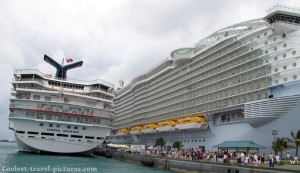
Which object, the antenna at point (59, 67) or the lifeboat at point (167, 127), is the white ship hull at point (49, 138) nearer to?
the lifeboat at point (167, 127)

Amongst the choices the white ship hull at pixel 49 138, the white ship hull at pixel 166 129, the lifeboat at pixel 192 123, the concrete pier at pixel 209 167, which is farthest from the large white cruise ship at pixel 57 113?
the lifeboat at pixel 192 123

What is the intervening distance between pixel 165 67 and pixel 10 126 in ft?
130

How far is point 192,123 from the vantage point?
5284 cm

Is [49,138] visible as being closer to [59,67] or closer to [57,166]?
[57,166]

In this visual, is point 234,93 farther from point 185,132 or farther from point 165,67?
point 165,67

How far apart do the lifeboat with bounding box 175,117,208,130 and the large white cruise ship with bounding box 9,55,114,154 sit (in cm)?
1284

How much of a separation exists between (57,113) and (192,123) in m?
22.1

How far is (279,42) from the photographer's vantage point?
3944cm

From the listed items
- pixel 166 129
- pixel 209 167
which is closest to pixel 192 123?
pixel 166 129

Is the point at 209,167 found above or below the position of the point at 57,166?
above

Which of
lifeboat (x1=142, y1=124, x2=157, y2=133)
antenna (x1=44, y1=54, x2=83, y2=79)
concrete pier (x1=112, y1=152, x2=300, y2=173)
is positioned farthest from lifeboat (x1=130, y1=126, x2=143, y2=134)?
concrete pier (x1=112, y1=152, x2=300, y2=173)

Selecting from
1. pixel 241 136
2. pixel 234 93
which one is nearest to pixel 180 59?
pixel 234 93

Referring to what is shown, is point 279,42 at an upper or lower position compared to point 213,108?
upper

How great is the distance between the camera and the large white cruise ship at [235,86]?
37156mm
